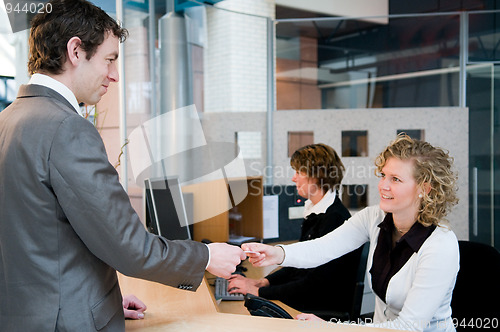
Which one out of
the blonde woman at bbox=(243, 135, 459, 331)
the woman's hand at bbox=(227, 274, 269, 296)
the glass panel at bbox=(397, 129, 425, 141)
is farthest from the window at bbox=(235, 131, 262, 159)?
the blonde woman at bbox=(243, 135, 459, 331)

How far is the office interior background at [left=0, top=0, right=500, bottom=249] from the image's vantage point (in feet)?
16.1

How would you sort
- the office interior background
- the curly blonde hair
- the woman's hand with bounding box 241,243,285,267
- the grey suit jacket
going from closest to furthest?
the grey suit jacket
the curly blonde hair
the woman's hand with bounding box 241,243,285,267
the office interior background

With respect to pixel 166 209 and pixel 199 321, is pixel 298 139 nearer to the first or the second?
pixel 166 209

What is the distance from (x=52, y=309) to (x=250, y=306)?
28.7 inches

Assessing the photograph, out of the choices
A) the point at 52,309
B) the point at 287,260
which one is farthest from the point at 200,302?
the point at 52,309

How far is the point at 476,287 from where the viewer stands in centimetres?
187

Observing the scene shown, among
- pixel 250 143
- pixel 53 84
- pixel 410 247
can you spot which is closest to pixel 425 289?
pixel 410 247

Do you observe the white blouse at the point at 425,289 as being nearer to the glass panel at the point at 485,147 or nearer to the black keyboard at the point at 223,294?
the black keyboard at the point at 223,294

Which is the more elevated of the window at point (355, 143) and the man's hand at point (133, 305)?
the window at point (355, 143)

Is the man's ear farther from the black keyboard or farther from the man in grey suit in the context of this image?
the black keyboard

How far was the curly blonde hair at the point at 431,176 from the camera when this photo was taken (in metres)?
1.78

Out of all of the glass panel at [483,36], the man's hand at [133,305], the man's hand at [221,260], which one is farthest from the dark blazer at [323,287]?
the glass panel at [483,36]

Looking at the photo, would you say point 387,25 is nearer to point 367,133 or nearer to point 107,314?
point 367,133

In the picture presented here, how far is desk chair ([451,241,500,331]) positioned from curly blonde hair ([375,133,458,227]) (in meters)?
0.23
